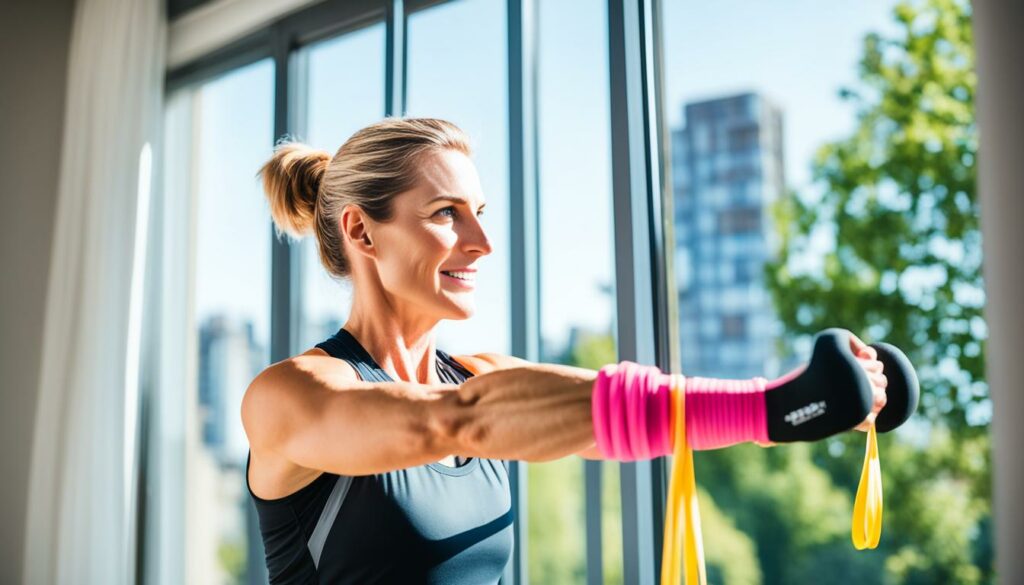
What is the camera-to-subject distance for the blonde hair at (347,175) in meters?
1.17

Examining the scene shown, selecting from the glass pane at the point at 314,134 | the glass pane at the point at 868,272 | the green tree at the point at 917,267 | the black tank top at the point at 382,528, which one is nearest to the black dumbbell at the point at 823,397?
the black tank top at the point at 382,528

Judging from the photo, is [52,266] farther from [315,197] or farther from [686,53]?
Answer: [686,53]

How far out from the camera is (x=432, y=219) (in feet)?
3.81

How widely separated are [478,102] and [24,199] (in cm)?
475

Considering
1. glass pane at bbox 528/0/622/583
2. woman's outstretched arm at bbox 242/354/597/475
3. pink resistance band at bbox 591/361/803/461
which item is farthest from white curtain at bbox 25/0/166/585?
glass pane at bbox 528/0/622/583

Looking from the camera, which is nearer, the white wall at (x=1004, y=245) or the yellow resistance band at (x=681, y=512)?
the yellow resistance band at (x=681, y=512)

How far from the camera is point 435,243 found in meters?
1.15

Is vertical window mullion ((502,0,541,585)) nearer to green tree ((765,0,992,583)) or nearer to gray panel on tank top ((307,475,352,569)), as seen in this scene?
gray panel on tank top ((307,475,352,569))

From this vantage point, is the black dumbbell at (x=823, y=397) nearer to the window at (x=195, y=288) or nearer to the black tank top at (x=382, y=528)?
the black tank top at (x=382, y=528)

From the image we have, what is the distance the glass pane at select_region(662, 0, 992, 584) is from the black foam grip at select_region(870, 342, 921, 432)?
7.85m

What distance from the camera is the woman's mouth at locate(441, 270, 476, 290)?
3.84ft

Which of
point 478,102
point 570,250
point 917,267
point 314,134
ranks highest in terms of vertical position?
point 570,250

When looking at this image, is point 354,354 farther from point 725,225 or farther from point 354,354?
point 725,225

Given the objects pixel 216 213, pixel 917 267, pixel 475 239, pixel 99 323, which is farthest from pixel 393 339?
pixel 917 267
